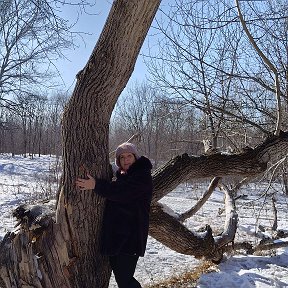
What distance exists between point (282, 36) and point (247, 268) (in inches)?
160

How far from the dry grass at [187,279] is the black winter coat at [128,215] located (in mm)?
2341

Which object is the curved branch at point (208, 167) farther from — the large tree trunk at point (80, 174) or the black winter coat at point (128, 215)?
the large tree trunk at point (80, 174)

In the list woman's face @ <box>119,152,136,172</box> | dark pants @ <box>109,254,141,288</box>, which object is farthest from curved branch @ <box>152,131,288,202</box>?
dark pants @ <box>109,254,141,288</box>

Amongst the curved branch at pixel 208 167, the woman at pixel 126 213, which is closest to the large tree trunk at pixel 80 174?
the woman at pixel 126 213

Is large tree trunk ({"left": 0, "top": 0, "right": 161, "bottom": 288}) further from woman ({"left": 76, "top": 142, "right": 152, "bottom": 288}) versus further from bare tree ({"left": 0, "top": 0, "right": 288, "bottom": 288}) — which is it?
woman ({"left": 76, "top": 142, "right": 152, "bottom": 288})

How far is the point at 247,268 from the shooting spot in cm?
590

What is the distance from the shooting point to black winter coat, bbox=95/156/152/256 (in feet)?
9.88

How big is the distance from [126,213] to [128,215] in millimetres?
24

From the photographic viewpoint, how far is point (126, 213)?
10.1ft

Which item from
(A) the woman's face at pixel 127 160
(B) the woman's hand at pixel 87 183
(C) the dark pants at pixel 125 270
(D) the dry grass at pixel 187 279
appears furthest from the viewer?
(D) the dry grass at pixel 187 279

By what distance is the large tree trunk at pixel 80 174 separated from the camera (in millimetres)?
3059

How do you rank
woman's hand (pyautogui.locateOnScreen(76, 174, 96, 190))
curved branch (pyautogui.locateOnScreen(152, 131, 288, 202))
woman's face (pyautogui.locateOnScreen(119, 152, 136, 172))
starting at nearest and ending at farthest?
woman's hand (pyautogui.locateOnScreen(76, 174, 96, 190)) < woman's face (pyautogui.locateOnScreen(119, 152, 136, 172)) < curved branch (pyautogui.locateOnScreen(152, 131, 288, 202))

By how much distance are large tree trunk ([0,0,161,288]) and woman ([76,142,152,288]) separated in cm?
13

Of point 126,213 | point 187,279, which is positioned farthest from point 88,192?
point 187,279
